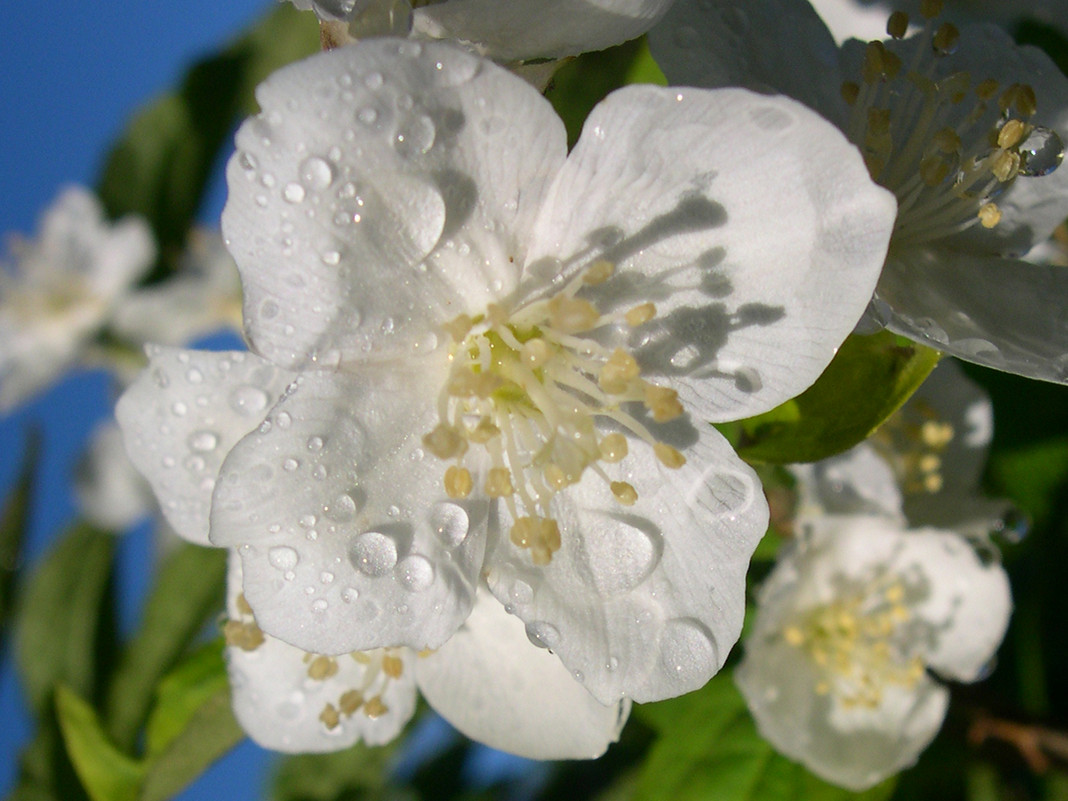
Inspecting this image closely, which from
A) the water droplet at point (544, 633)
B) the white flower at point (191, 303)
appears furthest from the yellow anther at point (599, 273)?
the white flower at point (191, 303)

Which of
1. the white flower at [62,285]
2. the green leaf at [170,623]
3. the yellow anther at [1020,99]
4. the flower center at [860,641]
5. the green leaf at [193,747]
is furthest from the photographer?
the white flower at [62,285]

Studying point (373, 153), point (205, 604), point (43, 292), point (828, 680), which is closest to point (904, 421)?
point (828, 680)

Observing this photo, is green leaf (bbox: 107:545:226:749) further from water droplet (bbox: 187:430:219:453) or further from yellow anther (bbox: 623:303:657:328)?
yellow anther (bbox: 623:303:657:328)

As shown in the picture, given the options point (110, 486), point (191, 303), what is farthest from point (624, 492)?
point (110, 486)

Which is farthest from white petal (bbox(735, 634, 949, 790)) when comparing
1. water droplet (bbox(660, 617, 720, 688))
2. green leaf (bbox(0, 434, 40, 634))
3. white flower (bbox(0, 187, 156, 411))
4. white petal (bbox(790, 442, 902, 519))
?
white flower (bbox(0, 187, 156, 411))

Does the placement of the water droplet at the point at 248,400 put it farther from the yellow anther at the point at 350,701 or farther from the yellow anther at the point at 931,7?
the yellow anther at the point at 931,7
